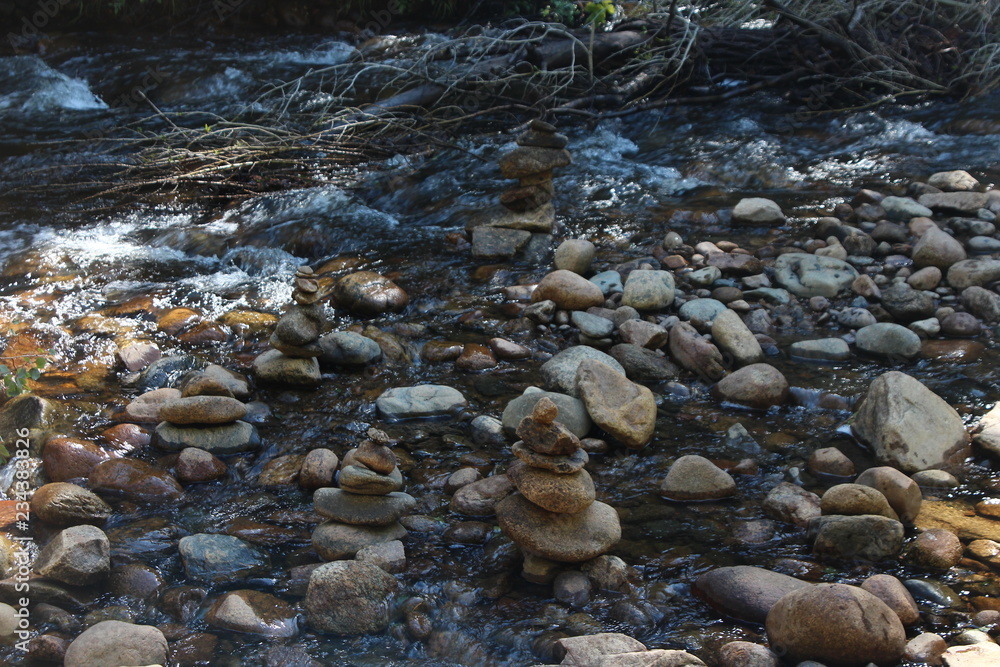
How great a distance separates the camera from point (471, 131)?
8.48 metres

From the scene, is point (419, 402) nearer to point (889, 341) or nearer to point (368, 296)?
point (368, 296)

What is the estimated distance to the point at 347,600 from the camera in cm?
263

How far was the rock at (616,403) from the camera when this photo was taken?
3572mm

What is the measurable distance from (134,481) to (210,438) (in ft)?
1.35

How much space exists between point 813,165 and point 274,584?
621 centimetres

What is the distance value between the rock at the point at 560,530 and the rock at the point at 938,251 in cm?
335

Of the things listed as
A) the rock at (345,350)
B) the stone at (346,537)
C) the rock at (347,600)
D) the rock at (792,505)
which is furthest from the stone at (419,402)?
the rock at (792,505)

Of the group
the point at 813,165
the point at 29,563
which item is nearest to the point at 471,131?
the point at 813,165

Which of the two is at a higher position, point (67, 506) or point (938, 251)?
point (938, 251)

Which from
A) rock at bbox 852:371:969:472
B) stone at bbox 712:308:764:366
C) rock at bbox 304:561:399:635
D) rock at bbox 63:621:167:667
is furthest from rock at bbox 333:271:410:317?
rock at bbox 852:371:969:472

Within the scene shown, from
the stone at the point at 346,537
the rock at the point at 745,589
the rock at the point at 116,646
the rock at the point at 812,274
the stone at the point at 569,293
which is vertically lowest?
the rock at the point at 745,589

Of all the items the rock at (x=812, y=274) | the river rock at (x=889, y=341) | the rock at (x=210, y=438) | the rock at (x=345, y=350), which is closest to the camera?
the rock at (x=210, y=438)

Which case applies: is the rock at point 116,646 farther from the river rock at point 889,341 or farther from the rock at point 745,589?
the river rock at point 889,341

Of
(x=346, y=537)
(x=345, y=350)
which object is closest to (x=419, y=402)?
(x=345, y=350)
